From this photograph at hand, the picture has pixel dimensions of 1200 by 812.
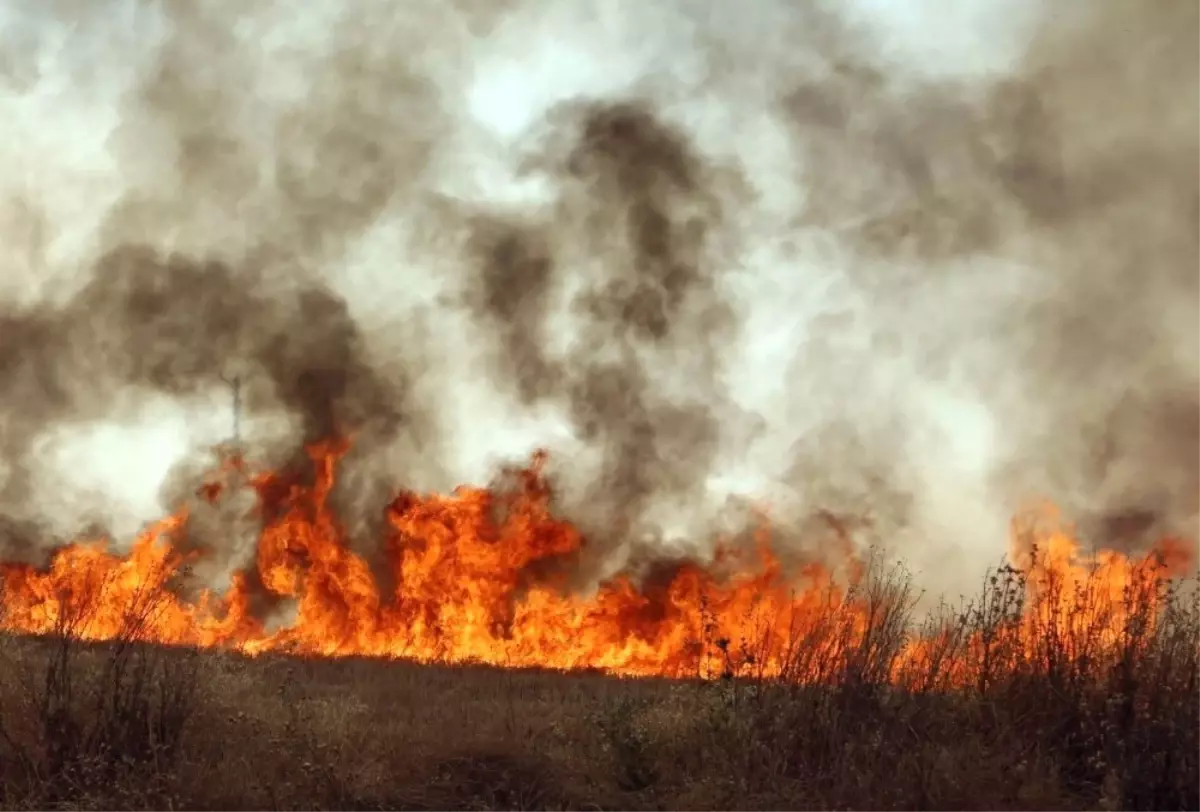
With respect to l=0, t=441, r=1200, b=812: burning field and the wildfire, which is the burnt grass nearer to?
l=0, t=441, r=1200, b=812: burning field

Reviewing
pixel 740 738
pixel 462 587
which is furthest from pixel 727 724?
pixel 462 587

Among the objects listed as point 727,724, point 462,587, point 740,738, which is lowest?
point 740,738

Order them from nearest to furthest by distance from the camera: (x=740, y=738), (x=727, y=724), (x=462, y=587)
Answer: (x=740, y=738) → (x=727, y=724) → (x=462, y=587)

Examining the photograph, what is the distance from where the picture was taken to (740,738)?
786cm

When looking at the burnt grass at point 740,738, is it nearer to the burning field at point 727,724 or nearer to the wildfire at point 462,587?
the burning field at point 727,724

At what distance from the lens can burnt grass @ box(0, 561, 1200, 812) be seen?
7.07m

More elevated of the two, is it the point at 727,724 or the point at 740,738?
the point at 727,724

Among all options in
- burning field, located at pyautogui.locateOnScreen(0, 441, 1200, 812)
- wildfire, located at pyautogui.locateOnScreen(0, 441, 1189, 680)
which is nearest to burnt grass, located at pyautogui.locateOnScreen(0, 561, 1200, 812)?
burning field, located at pyautogui.locateOnScreen(0, 441, 1200, 812)

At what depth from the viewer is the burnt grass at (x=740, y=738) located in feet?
23.2

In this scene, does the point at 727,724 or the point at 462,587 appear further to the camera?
the point at 462,587

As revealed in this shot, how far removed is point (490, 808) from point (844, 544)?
1468 centimetres

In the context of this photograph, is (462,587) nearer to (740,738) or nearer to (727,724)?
(727,724)

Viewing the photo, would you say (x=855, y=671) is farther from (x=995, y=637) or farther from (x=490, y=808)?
(x=490, y=808)

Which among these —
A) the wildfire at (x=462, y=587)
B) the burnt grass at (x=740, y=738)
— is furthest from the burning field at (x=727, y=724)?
the wildfire at (x=462, y=587)
